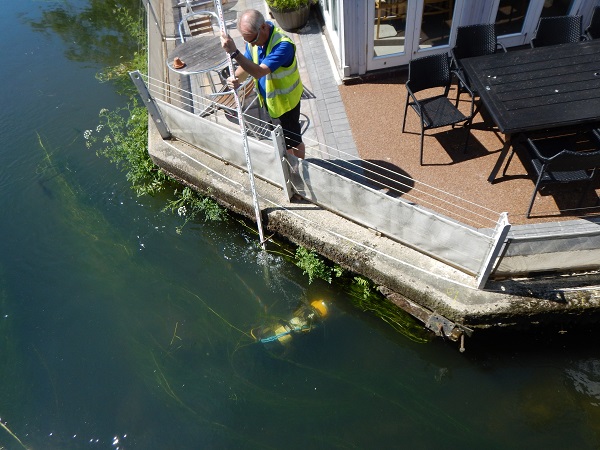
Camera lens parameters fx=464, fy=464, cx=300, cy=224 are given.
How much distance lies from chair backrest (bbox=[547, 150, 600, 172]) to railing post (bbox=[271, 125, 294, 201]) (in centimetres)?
283

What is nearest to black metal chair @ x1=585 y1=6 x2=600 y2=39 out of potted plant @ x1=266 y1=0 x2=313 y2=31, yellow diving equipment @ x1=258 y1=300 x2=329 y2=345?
potted plant @ x1=266 y1=0 x2=313 y2=31

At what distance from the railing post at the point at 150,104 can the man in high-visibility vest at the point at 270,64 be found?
4.23 ft

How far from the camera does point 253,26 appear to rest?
15.2 ft

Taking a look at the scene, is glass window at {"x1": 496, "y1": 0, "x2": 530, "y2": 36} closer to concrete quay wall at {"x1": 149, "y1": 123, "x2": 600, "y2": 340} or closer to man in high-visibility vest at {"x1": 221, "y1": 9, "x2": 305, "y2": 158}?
man in high-visibility vest at {"x1": 221, "y1": 9, "x2": 305, "y2": 158}

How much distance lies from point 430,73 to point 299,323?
380 centimetres

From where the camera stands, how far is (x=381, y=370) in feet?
17.1

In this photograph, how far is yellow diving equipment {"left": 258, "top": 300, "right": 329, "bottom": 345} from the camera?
17.9 ft

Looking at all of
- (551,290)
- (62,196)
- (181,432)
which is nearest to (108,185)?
(62,196)

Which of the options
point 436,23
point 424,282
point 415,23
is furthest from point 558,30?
point 424,282

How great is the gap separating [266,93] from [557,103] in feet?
10.8

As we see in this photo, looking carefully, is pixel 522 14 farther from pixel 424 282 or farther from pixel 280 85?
pixel 424 282

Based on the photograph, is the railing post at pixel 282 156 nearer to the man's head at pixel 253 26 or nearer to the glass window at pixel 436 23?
the man's head at pixel 253 26

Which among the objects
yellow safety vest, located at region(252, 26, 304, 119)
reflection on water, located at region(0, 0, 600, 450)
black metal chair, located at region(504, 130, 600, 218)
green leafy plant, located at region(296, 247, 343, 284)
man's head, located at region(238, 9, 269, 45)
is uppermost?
man's head, located at region(238, 9, 269, 45)

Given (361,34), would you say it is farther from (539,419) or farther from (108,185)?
(539,419)
